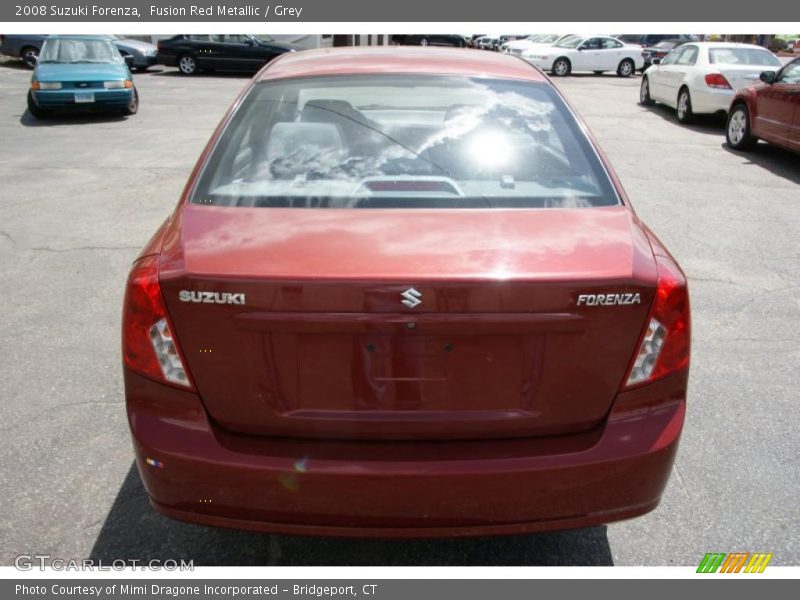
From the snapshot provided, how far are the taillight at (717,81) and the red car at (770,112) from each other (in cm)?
167

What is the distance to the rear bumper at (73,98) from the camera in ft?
42.5

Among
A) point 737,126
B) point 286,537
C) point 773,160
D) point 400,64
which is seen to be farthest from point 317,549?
point 737,126

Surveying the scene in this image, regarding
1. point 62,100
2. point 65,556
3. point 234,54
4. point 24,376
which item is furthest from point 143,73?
point 65,556

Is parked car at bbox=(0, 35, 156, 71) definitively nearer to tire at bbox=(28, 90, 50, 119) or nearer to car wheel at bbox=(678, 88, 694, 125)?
tire at bbox=(28, 90, 50, 119)

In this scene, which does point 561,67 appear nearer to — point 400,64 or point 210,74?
point 210,74

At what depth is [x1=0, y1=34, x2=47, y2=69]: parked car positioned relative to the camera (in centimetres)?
2320

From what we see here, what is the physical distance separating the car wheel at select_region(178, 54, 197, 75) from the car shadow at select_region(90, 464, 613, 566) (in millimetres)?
22124

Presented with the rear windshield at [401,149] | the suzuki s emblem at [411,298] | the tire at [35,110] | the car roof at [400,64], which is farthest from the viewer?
the tire at [35,110]

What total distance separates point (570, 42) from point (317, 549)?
2477 cm

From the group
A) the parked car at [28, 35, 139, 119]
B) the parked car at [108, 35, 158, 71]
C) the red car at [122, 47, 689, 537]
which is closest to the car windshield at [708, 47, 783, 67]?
the parked car at [28, 35, 139, 119]

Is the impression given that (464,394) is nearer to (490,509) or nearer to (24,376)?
(490,509)

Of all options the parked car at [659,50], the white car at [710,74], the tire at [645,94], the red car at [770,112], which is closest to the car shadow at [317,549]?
the red car at [770,112]

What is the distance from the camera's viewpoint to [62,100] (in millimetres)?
12992

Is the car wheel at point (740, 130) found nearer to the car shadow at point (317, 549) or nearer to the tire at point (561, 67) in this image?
the car shadow at point (317, 549)
